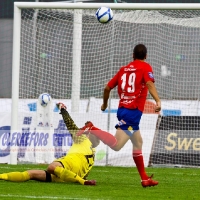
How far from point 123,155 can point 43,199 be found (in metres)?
7.09

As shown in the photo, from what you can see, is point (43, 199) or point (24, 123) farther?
point (24, 123)

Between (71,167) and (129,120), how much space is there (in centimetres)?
98

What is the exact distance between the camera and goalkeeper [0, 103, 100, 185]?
9.85 metres

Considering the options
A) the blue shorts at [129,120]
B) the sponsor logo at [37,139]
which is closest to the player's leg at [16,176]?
the blue shorts at [129,120]

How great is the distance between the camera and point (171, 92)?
15820 millimetres

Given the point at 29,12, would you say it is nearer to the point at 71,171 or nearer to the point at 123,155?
the point at 123,155

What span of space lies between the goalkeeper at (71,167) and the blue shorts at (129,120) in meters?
0.44

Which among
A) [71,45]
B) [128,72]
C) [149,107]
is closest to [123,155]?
[149,107]

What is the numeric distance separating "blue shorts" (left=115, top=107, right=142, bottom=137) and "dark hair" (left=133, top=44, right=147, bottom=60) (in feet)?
2.34

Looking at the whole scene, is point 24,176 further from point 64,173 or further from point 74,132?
point 74,132

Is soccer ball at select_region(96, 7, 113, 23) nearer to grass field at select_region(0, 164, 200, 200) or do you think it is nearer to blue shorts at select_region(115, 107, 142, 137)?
grass field at select_region(0, 164, 200, 200)

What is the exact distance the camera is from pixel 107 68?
15.5 m

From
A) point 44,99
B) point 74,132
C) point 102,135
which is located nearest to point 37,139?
point 44,99

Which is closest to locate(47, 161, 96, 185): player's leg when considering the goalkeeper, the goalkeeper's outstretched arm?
the goalkeeper
